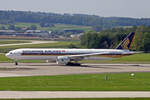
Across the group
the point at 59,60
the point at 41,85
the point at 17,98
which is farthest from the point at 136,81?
the point at 59,60

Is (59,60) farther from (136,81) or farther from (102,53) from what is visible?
(136,81)

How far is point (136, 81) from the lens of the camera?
169 ft

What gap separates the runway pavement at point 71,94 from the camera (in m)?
37.3

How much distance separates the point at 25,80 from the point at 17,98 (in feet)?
50.0

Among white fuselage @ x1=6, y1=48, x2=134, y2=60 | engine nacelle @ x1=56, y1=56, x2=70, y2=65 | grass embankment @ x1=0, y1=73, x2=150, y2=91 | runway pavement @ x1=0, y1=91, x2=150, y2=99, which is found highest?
runway pavement @ x1=0, y1=91, x2=150, y2=99

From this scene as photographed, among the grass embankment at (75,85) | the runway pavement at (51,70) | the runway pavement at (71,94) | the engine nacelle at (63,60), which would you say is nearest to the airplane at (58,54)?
the engine nacelle at (63,60)

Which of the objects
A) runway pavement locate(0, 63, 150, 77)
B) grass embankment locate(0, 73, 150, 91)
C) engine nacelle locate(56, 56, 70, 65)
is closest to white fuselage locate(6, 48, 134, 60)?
engine nacelle locate(56, 56, 70, 65)

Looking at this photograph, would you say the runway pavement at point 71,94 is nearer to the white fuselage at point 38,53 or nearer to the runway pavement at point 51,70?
the runway pavement at point 51,70

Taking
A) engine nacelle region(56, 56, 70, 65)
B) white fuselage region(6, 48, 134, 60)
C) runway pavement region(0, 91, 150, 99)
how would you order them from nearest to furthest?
runway pavement region(0, 91, 150, 99), white fuselage region(6, 48, 134, 60), engine nacelle region(56, 56, 70, 65)

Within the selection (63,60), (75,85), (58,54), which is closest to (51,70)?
(63,60)

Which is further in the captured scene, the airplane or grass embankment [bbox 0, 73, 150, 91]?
the airplane

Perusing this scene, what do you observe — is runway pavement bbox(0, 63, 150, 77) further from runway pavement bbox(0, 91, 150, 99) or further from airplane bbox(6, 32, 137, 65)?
runway pavement bbox(0, 91, 150, 99)

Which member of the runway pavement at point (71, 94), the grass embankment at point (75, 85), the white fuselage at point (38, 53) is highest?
the runway pavement at point (71, 94)

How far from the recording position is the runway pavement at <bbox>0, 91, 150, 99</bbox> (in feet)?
122
